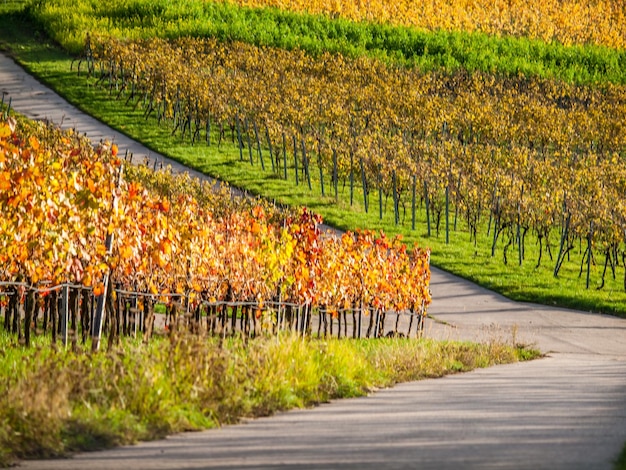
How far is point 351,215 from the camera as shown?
45406mm

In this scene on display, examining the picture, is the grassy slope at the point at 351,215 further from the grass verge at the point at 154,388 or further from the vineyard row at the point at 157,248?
the grass verge at the point at 154,388

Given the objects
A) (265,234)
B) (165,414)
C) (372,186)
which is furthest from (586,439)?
(372,186)

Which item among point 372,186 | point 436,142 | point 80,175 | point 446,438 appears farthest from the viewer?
point 436,142

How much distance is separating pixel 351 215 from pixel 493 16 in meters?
45.9

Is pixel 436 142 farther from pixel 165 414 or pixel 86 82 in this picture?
pixel 165 414

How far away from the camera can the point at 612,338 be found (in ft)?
101

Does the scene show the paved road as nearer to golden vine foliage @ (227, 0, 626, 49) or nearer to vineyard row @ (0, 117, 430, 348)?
vineyard row @ (0, 117, 430, 348)

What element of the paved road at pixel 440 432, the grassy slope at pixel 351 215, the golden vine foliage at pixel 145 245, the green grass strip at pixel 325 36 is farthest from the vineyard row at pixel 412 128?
the paved road at pixel 440 432

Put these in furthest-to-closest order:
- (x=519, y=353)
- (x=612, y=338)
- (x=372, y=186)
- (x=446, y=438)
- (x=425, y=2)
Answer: (x=425, y=2), (x=372, y=186), (x=612, y=338), (x=519, y=353), (x=446, y=438)

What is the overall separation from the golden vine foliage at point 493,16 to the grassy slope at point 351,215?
21.1m

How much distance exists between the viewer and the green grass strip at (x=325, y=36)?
229ft

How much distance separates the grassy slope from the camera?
37219 millimetres

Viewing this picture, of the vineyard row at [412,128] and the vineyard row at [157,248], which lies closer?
the vineyard row at [157,248]

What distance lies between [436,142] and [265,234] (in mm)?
32959
